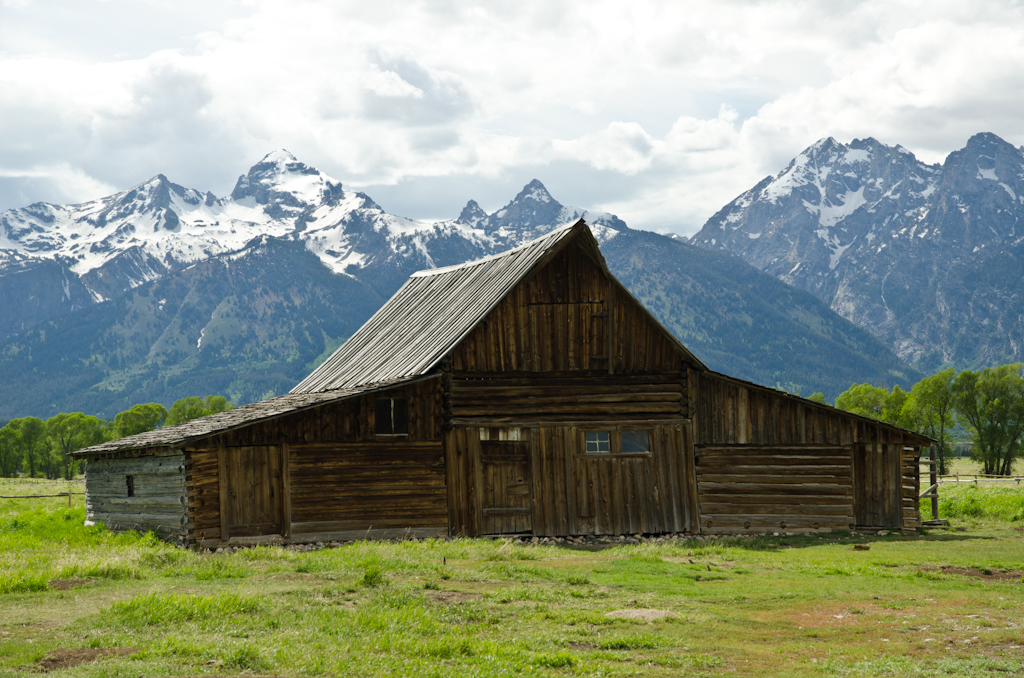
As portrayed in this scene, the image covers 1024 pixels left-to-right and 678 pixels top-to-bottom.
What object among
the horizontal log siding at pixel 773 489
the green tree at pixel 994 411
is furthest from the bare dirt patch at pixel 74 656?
the green tree at pixel 994 411

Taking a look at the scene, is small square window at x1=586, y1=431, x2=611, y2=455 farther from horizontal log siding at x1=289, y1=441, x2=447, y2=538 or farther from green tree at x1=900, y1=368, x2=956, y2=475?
green tree at x1=900, y1=368, x2=956, y2=475

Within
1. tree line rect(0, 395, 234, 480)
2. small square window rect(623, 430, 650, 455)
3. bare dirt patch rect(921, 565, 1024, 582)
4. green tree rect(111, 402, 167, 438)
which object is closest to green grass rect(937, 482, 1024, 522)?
small square window rect(623, 430, 650, 455)

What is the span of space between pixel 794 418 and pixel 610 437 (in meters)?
5.55

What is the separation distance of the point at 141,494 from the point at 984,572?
20842mm

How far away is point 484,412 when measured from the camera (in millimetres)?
26344

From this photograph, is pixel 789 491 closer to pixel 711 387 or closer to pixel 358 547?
pixel 711 387

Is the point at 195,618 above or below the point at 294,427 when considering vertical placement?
below

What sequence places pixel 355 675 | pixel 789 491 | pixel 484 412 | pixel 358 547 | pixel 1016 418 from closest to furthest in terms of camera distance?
pixel 355 675 < pixel 358 547 < pixel 484 412 < pixel 789 491 < pixel 1016 418

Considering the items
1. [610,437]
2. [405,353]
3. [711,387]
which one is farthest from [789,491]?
[405,353]

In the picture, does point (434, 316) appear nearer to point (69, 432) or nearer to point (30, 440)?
point (69, 432)

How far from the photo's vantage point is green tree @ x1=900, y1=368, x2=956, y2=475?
84000mm

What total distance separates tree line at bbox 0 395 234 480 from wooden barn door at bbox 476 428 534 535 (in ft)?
248

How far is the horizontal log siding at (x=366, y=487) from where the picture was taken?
966 inches

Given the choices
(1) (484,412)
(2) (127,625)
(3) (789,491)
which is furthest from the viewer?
(3) (789,491)
